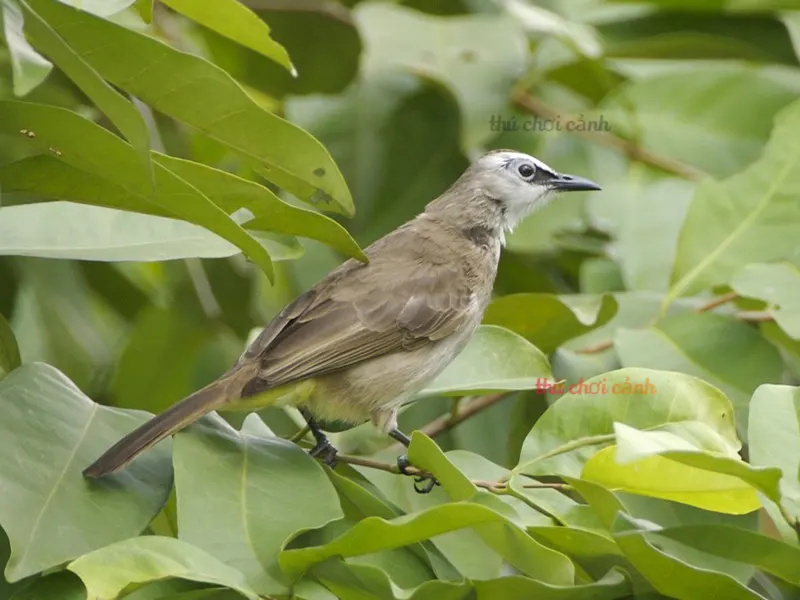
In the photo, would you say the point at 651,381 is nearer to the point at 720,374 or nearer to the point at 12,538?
the point at 720,374

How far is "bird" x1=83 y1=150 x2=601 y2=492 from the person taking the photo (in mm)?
3068

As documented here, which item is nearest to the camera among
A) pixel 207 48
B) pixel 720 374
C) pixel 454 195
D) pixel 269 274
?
pixel 269 274

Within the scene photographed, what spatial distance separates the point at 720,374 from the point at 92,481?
1.77 meters

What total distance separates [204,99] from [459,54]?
1.87 m

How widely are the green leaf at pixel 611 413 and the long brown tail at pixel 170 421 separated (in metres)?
0.72

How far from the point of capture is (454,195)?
428 centimetres

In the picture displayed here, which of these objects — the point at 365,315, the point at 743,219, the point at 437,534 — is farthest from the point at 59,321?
the point at 437,534

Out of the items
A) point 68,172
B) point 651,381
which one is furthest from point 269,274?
point 651,381

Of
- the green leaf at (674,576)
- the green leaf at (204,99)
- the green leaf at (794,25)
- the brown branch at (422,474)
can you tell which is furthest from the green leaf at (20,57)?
the green leaf at (794,25)

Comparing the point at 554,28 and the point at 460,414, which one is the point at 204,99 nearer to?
the point at 460,414

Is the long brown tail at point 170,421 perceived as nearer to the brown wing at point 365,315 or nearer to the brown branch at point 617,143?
the brown wing at point 365,315

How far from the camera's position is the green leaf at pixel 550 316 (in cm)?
313

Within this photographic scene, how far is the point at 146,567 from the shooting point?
1.89 m

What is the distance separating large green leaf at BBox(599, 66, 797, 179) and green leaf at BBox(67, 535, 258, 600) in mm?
2887
